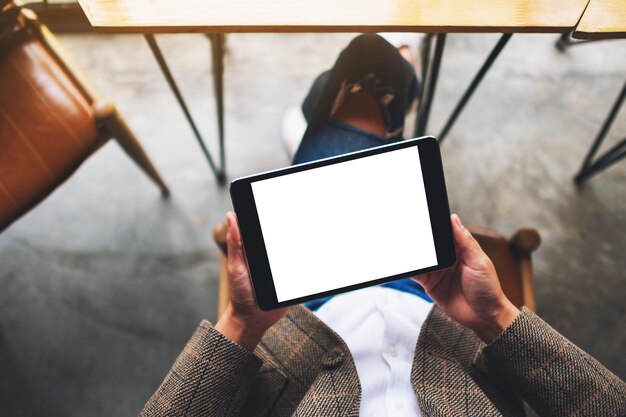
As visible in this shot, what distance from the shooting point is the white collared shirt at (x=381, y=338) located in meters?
0.75

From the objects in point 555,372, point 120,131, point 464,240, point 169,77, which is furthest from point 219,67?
point 555,372

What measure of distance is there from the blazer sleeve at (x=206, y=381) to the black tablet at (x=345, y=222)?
0.31 ft

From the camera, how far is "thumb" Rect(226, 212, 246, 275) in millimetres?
693

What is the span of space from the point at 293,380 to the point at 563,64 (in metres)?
1.61

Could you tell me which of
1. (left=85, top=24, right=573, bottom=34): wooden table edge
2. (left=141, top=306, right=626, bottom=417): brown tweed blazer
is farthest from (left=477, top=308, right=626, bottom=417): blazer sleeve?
(left=85, top=24, right=573, bottom=34): wooden table edge

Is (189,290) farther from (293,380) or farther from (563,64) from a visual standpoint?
(563,64)

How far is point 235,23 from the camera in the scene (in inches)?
31.0

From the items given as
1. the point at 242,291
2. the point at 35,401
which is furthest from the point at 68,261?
the point at 242,291

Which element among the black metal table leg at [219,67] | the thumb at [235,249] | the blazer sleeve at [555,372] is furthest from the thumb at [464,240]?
the black metal table leg at [219,67]

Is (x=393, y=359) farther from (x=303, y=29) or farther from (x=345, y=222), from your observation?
(x=303, y=29)

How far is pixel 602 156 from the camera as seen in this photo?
53.7 inches

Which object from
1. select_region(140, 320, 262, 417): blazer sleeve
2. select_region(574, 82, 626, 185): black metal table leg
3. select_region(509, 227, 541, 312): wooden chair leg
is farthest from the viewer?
select_region(574, 82, 626, 185): black metal table leg

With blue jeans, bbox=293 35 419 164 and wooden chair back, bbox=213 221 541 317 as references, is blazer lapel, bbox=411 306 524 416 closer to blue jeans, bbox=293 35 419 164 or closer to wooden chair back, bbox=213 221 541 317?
wooden chair back, bbox=213 221 541 317

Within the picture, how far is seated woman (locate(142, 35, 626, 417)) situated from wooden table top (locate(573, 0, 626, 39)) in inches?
18.5
